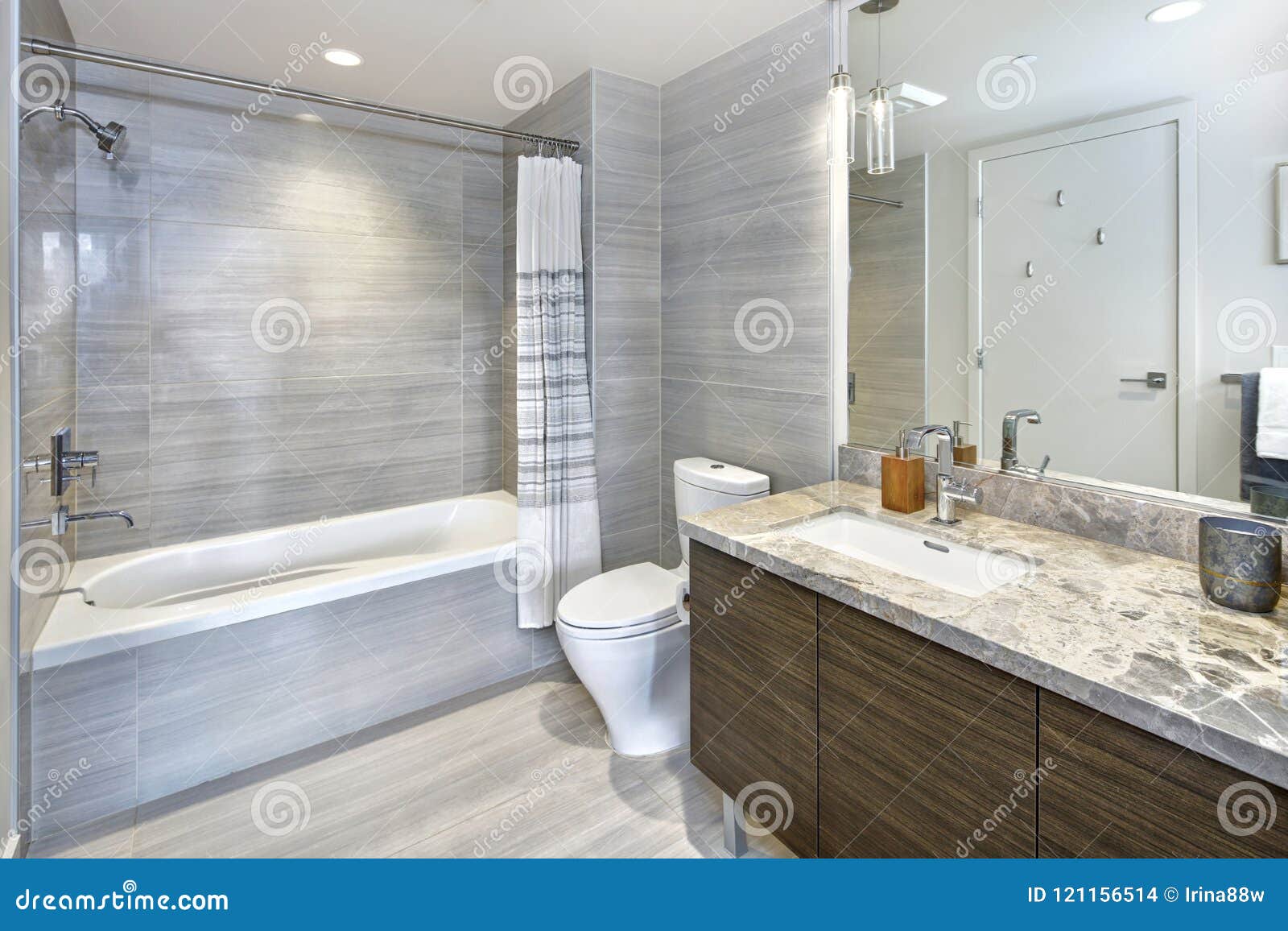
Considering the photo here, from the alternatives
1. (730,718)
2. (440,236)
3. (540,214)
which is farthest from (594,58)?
(730,718)

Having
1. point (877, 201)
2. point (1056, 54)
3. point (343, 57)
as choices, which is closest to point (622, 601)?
point (877, 201)

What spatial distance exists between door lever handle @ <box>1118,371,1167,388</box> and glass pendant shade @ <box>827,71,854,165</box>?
99 cm

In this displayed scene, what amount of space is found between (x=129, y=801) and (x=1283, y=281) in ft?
10.4

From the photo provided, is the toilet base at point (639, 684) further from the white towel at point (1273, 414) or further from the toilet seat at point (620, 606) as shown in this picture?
the white towel at point (1273, 414)

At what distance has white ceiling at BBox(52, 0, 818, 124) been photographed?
2146mm

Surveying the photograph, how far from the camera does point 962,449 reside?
6.17ft

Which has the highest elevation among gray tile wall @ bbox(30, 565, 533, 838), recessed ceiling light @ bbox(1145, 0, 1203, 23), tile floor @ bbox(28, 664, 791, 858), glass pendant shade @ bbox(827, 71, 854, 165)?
glass pendant shade @ bbox(827, 71, 854, 165)

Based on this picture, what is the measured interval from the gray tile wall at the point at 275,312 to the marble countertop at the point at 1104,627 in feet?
6.78

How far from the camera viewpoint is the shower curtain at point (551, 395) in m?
2.67

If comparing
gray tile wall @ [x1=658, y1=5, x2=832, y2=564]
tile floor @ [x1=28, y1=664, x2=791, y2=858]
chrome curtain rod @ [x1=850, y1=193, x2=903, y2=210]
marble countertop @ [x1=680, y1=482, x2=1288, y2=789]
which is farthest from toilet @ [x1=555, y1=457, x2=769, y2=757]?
chrome curtain rod @ [x1=850, y1=193, x2=903, y2=210]

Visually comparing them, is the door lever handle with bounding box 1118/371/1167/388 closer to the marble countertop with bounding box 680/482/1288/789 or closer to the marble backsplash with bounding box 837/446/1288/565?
the marble backsplash with bounding box 837/446/1288/565

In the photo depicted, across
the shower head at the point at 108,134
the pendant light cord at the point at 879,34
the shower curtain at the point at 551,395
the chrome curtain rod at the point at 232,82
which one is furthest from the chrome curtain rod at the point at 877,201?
the shower head at the point at 108,134

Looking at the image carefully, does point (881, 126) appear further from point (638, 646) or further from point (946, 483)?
point (638, 646)
